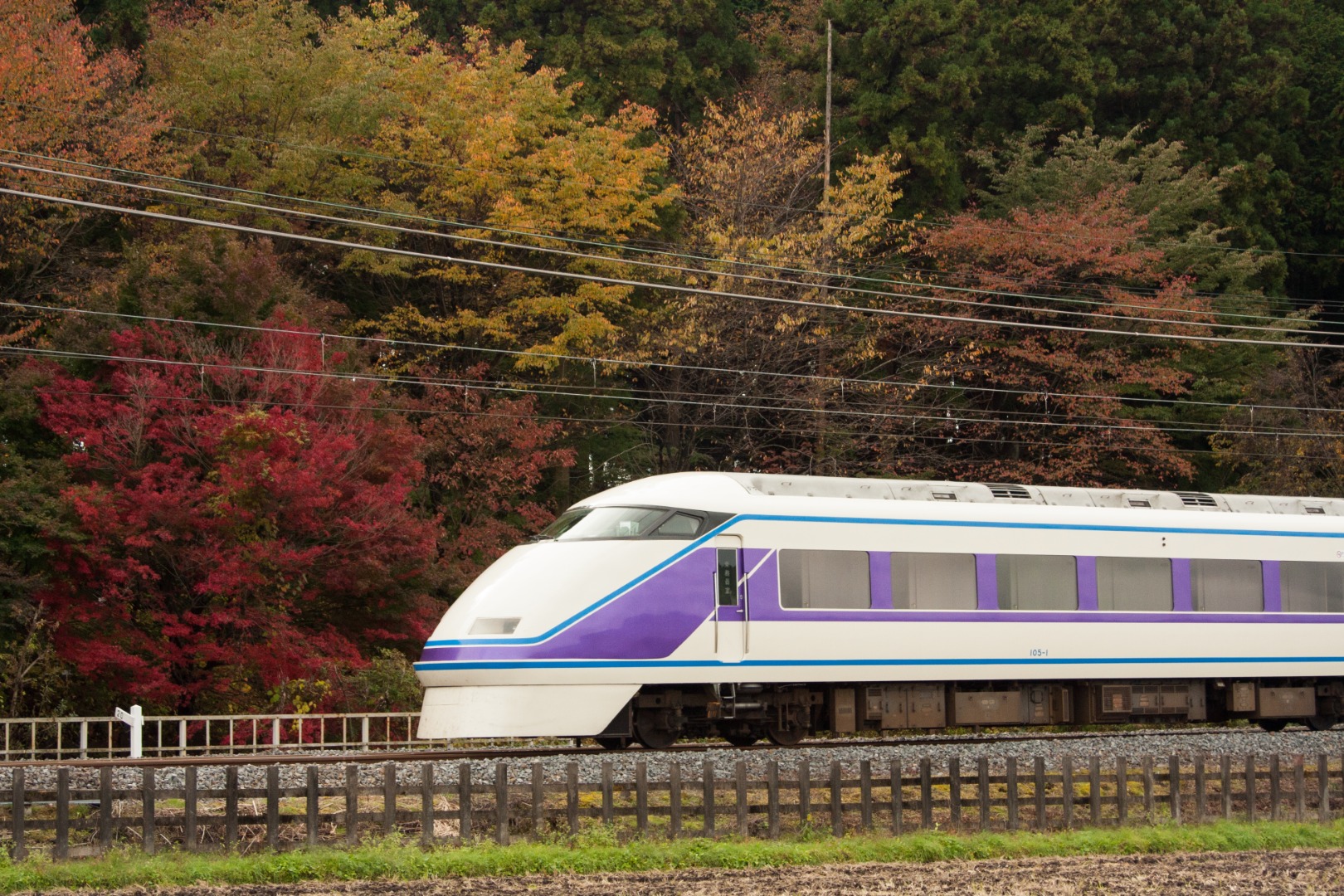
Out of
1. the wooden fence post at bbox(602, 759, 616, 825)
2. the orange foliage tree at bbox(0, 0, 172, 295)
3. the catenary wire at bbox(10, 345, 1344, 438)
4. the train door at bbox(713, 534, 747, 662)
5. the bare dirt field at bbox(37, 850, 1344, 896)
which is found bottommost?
the bare dirt field at bbox(37, 850, 1344, 896)

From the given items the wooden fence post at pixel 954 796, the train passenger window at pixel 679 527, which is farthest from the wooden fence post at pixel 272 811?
the train passenger window at pixel 679 527

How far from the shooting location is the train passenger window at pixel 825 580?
647 inches

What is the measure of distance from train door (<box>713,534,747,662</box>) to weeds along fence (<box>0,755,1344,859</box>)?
1.88m

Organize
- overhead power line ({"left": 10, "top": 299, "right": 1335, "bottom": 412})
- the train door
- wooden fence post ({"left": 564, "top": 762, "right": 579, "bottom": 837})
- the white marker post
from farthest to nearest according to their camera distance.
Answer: overhead power line ({"left": 10, "top": 299, "right": 1335, "bottom": 412}) → the white marker post → the train door → wooden fence post ({"left": 564, "top": 762, "right": 579, "bottom": 837})

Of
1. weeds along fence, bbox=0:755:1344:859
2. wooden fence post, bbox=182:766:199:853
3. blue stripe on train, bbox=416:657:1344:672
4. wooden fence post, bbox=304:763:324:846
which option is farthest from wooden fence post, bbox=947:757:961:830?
wooden fence post, bbox=182:766:199:853

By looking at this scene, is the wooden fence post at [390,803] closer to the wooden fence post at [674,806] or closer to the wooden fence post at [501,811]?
the wooden fence post at [501,811]

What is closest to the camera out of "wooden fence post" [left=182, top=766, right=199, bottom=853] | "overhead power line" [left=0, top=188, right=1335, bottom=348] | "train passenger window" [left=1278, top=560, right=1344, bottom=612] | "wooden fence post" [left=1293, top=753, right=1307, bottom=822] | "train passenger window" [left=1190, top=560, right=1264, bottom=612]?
"wooden fence post" [left=182, top=766, right=199, bottom=853]

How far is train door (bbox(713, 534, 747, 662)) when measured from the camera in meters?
15.9

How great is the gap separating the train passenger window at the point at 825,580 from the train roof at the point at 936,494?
79 centimetres

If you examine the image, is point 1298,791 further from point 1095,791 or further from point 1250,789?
point 1095,791

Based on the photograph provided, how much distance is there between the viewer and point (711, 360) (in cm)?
3238

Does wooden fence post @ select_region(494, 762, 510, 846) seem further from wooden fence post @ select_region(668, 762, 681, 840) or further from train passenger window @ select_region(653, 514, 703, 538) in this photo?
train passenger window @ select_region(653, 514, 703, 538)

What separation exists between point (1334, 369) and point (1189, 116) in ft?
32.9

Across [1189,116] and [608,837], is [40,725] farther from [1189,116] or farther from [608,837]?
[1189,116]
